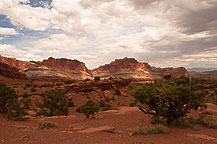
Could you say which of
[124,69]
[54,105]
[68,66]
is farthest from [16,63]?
[54,105]

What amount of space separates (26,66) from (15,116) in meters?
116

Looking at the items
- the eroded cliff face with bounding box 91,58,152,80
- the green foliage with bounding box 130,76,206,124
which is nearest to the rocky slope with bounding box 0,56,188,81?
the eroded cliff face with bounding box 91,58,152,80

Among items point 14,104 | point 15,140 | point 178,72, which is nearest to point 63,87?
point 14,104

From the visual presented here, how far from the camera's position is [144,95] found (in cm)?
934

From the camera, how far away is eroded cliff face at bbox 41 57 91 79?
121512 millimetres

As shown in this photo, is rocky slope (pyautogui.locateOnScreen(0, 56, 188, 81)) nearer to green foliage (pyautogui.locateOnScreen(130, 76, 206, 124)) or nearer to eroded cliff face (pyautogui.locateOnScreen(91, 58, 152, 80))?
eroded cliff face (pyautogui.locateOnScreen(91, 58, 152, 80))

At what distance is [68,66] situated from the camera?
136 m

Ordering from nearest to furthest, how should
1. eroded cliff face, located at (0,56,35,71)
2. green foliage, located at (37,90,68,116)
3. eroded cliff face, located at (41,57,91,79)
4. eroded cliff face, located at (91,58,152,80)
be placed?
green foliage, located at (37,90,68,116) → eroded cliff face, located at (0,56,35,71) → eroded cliff face, located at (41,57,91,79) → eroded cliff face, located at (91,58,152,80)

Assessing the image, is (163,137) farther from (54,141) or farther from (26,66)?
(26,66)

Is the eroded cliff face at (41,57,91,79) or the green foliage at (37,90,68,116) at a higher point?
the eroded cliff face at (41,57,91,79)

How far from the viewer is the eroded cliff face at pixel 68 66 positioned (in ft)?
399

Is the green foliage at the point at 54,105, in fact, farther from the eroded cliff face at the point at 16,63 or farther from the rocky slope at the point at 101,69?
the eroded cliff face at the point at 16,63

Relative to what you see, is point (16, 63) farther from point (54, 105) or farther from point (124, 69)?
point (54, 105)

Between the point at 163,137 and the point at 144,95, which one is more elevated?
the point at 144,95
